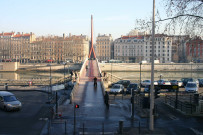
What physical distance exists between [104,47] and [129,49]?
1488cm

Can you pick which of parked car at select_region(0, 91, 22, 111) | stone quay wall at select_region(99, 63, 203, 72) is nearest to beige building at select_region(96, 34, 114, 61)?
stone quay wall at select_region(99, 63, 203, 72)

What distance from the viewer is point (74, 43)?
118m

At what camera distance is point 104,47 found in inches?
5044

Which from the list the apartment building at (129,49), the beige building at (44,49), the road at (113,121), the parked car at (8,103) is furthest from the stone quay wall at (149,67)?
the parked car at (8,103)

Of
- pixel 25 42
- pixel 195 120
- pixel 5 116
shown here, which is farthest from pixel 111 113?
pixel 25 42

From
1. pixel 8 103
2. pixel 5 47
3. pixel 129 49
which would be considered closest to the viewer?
pixel 8 103

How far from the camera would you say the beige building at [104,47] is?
128 m

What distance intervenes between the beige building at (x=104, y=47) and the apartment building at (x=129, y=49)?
23.5 ft

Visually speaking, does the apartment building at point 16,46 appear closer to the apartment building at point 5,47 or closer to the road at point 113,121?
the apartment building at point 5,47

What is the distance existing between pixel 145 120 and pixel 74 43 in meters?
105

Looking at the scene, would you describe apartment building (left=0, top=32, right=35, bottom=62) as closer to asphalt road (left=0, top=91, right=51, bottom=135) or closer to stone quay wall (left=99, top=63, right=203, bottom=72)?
stone quay wall (left=99, top=63, right=203, bottom=72)

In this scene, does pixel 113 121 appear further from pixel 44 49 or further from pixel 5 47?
→ pixel 5 47

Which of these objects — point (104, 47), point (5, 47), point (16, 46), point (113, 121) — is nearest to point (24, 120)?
point (113, 121)

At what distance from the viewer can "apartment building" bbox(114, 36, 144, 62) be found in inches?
4587
